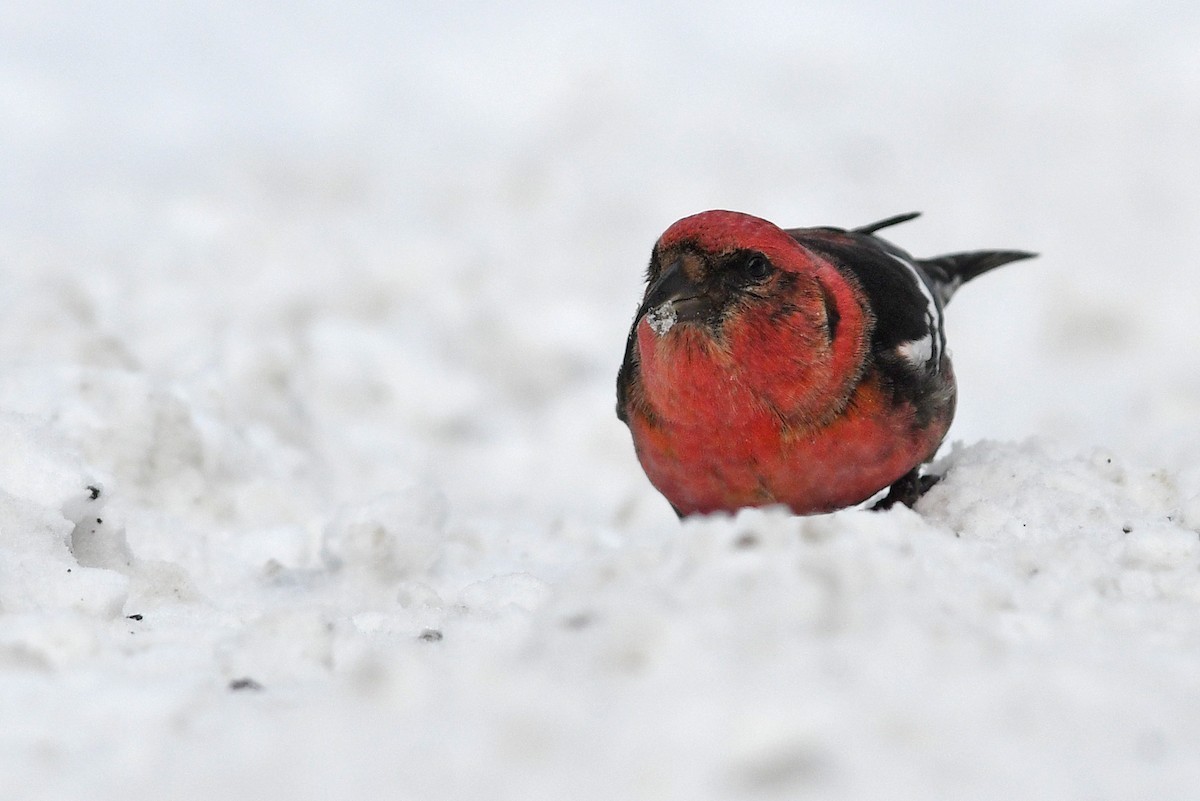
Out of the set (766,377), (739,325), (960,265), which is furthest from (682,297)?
(960,265)

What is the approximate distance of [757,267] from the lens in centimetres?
278

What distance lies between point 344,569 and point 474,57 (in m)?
5.81

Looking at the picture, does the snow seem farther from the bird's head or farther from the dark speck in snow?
the bird's head

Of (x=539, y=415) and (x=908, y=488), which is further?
(x=539, y=415)

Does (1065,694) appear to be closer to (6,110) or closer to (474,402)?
(474,402)

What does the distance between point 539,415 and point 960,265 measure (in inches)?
87.8

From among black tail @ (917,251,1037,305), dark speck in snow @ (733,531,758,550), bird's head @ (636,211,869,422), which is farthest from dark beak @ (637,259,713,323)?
black tail @ (917,251,1037,305)

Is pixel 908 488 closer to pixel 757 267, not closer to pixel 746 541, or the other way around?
pixel 757 267

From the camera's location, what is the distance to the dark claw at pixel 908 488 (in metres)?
3.15

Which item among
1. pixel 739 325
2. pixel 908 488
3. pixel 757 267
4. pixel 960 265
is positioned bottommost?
pixel 908 488

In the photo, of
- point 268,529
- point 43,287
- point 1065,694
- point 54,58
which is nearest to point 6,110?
point 54,58

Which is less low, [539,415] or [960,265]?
[539,415]

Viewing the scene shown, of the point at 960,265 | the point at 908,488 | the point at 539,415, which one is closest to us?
the point at 908,488

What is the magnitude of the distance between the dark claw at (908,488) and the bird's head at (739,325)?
49 centimetres
